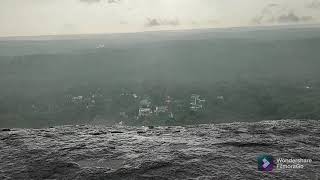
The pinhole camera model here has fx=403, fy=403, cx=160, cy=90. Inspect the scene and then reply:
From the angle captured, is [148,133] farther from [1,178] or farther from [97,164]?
[1,178]

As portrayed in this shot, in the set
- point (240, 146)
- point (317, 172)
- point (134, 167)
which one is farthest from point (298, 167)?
point (134, 167)

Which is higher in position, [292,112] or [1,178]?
[1,178]

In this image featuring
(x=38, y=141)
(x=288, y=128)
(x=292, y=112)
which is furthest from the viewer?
(x=292, y=112)
